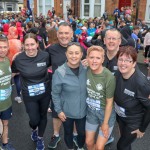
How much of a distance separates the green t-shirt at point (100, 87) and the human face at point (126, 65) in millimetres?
176

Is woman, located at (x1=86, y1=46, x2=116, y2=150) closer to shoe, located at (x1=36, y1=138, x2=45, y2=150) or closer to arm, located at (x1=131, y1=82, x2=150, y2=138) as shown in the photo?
arm, located at (x1=131, y1=82, x2=150, y2=138)

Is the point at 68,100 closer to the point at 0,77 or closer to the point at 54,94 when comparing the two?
the point at 54,94

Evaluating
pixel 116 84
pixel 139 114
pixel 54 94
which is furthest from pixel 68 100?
pixel 139 114

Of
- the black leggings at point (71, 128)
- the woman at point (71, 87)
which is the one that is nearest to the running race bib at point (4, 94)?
the woman at point (71, 87)

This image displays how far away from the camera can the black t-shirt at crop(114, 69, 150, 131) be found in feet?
7.74

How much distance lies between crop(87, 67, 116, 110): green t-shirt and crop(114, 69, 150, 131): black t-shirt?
0.10m

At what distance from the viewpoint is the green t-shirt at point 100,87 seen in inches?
100

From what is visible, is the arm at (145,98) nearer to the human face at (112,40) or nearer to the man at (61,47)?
the human face at (112,40)

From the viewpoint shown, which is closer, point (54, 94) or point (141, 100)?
point (141, 100)

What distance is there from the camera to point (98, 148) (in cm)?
270

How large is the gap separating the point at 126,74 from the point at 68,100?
793 mm

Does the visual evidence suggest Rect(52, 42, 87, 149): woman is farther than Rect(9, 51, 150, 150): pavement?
No

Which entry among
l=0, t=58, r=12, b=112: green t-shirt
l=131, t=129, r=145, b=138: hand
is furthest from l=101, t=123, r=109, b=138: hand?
l=0, t=58, r=12, b=112: green t-shirt

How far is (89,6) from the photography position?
1927cm
